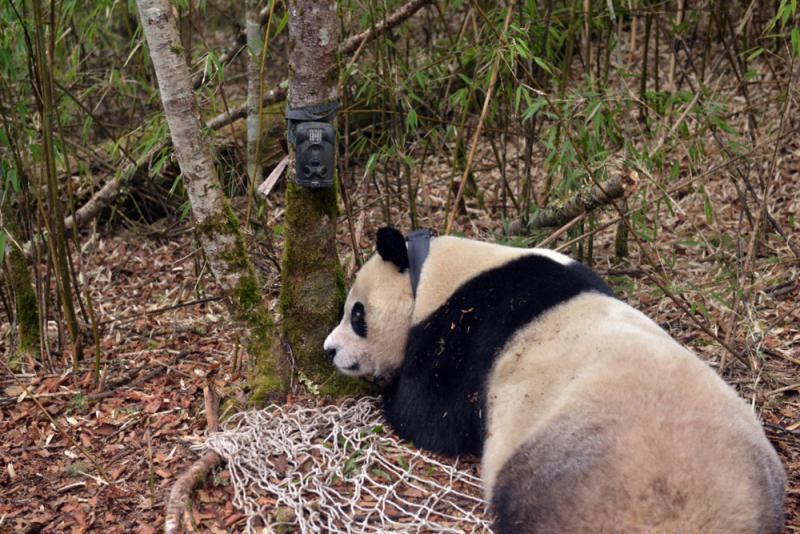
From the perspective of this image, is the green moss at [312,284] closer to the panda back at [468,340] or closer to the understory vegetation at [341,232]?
the understory vegetation at [341,232]

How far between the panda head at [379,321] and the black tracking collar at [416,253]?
0.03 metres

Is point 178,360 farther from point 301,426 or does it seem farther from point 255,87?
point 255,87

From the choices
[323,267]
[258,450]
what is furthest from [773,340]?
[258,450]

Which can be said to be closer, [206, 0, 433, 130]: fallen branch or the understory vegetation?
the understory vegetation

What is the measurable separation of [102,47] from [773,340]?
7356 millimetres

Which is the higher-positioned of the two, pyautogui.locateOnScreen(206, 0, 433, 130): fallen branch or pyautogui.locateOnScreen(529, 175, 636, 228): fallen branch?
pyautogui.locateOnScreen(206, 0, 433, 130): fallen branch

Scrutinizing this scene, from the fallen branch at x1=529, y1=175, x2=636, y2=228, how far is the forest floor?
652 millimetres

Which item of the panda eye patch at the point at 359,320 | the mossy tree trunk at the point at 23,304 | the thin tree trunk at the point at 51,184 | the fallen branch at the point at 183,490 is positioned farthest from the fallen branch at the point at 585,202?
the mossy tree trunk at the point at 23,304

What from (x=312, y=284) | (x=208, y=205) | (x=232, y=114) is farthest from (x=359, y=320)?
(x=232, y=114)

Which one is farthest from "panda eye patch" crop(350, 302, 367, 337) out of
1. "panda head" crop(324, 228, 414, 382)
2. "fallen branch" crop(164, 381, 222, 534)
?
"fallen branch" crop(164, 381, 222, 534)

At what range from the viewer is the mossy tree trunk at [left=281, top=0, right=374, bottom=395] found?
351 centimetres

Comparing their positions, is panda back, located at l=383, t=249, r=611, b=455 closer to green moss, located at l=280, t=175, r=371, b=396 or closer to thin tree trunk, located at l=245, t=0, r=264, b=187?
green moss, located at l=280, t=175, r=371, b=396

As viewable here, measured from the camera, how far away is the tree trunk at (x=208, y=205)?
343 centimetres

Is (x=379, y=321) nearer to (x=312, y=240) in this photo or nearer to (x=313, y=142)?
(x=312, y=240)
